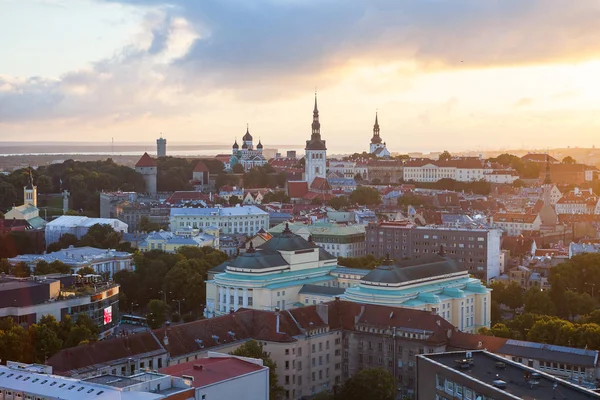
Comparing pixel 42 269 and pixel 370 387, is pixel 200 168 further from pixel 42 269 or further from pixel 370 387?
pixel 370 387

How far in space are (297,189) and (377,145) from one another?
5888 centimetres

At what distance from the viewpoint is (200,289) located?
58906 millimetres

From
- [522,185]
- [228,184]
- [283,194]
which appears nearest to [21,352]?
[283,194]

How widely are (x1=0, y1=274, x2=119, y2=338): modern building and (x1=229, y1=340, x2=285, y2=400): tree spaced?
1083 cm

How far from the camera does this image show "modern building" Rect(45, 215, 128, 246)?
8750 cm

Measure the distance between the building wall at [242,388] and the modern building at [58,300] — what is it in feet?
53.1

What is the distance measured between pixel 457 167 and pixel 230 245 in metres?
65.2

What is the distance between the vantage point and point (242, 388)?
31.8m

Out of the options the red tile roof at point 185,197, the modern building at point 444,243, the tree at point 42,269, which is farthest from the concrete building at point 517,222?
the tree at point 42,269

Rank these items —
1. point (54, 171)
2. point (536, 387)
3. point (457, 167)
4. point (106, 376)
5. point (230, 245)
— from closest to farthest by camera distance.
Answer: point (536, 387) < point (106, 376) < point (230, 245) < point (54, 171) < point (457, 167)

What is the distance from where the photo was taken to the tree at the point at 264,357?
3669cm

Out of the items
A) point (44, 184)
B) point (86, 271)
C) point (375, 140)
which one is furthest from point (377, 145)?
point (86, 271)

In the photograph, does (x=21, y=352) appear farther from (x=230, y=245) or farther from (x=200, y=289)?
(x=230, y=245)

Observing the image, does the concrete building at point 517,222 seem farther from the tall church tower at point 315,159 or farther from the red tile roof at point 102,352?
the red tile roof at point 102,352
